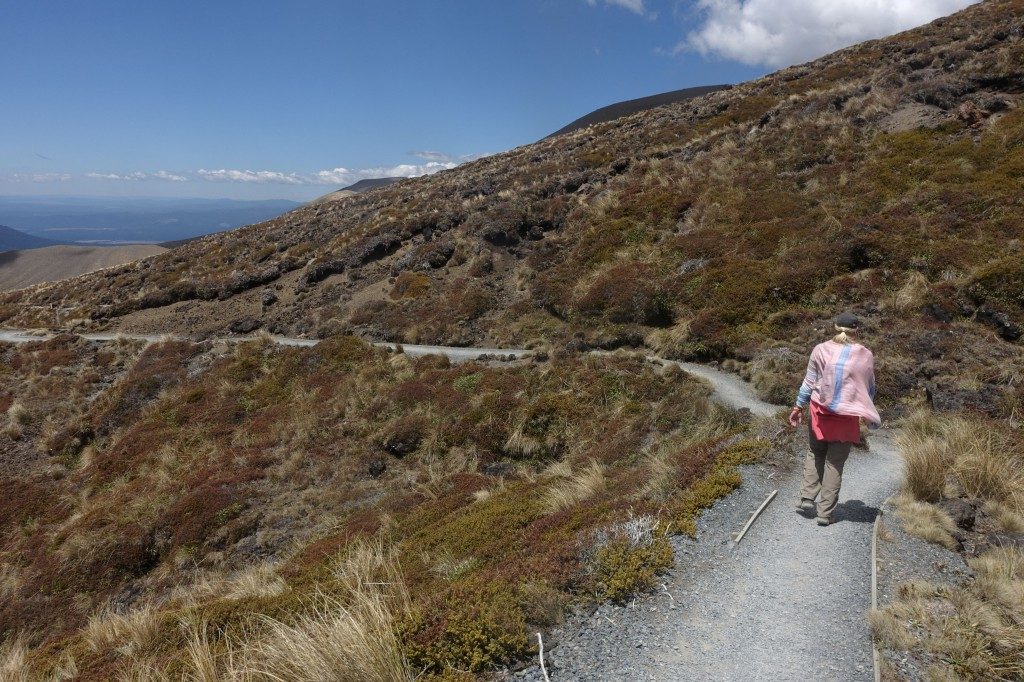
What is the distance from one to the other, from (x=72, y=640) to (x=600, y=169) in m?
34.3

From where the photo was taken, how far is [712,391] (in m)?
13.1

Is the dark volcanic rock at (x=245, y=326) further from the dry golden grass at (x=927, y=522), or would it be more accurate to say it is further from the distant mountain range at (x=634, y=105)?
the distant mountain range at (x=634, y=105)

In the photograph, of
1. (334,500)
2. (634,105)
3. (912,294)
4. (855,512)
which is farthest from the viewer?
(634,105)

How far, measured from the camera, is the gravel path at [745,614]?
13.8 feet

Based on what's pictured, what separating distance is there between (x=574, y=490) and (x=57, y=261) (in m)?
204

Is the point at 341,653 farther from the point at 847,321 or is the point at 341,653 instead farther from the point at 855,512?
the point at 855,512

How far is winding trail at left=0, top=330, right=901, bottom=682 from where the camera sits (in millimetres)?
4219

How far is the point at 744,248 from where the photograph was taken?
19.7 metres

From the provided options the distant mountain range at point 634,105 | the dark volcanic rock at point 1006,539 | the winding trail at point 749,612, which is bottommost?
the winding trail at point 749,612

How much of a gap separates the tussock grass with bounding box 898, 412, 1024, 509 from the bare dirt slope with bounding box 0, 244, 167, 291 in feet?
572

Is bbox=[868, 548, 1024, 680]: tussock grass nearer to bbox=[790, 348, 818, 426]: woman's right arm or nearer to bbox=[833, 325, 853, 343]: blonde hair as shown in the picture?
bbox=[790, 348, 818, 426]: woman's right arm

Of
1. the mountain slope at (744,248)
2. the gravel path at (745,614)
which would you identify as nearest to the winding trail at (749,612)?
the gravel path at (745,614)

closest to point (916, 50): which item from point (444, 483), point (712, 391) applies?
point (712, 391)

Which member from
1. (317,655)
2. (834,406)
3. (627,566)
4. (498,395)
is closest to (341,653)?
(317,655)
